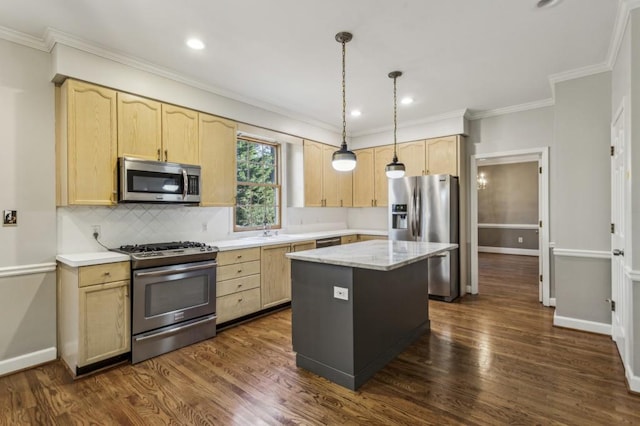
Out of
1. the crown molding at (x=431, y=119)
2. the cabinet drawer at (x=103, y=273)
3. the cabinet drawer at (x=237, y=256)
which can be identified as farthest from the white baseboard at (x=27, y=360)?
the crown molding at (x=431, y=119)

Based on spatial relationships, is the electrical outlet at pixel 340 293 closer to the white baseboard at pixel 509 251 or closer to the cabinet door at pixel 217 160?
the cabinet door at pixel 217 160

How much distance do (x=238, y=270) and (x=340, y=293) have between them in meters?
1.64

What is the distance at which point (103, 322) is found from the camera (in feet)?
8.72

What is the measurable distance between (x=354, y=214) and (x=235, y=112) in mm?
3151

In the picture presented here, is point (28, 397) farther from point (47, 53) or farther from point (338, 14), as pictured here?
point (338, 14)

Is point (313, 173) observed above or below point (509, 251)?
above

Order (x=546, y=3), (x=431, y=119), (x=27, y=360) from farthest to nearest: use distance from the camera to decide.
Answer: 1. (x=431, y=119)
2. (x=27, y=360)
3. (x=546, y=3)

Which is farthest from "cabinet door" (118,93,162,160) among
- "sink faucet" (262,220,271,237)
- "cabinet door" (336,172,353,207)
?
"cabinet door" (336,172,353,207)

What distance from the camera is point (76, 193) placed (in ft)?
9.00

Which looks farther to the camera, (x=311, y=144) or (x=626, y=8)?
(x=311, y=144)

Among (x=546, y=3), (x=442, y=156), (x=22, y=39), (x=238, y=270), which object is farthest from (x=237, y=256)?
(x=546, y=3)

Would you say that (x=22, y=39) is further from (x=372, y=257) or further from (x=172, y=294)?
(x=372, y=257)

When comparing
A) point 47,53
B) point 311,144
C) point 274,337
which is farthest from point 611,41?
point 47,53

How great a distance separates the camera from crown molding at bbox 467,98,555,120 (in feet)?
14.2
